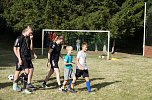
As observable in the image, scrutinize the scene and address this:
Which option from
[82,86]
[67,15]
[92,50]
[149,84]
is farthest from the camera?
[67,15]

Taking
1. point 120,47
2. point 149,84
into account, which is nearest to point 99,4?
point 120,47

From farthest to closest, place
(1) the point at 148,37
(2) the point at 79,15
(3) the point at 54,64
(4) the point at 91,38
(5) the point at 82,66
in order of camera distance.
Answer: (2) the point at 79,15
(1) the point at 148,37
(4) the point at 91,38
(3) the point at 54,64
(5) the point at 82,66

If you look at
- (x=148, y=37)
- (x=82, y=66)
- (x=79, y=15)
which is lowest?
(x=82, y=66)

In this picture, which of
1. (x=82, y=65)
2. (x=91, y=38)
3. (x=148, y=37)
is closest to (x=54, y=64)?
(x=82, y=65)

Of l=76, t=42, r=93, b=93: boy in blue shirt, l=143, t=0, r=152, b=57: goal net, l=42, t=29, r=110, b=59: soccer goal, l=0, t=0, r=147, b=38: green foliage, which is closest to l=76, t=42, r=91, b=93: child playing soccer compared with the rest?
l=76, t=42, r=93, b=93: boy in blue shirt

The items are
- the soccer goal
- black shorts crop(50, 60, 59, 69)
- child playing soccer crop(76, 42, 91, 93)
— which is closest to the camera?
child playing soccer crop(76, 42, 91, 93)

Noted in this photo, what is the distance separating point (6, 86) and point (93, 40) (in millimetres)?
20775

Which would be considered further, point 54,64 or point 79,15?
point 79,15

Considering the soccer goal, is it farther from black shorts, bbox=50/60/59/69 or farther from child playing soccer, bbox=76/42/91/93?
child playing soccer, bbox=76/42/91/93

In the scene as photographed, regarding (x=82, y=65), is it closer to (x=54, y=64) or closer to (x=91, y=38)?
(x=54, y=64)

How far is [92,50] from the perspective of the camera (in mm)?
31297

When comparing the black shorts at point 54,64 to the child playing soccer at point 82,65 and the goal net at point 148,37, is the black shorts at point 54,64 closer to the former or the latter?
the child playing soccer at point 82,65

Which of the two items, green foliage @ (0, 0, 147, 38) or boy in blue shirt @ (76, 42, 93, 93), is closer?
boy in blue shirt @ (76, 42, 93, 93)

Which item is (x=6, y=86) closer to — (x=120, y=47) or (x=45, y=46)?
(x=45, y=46)
